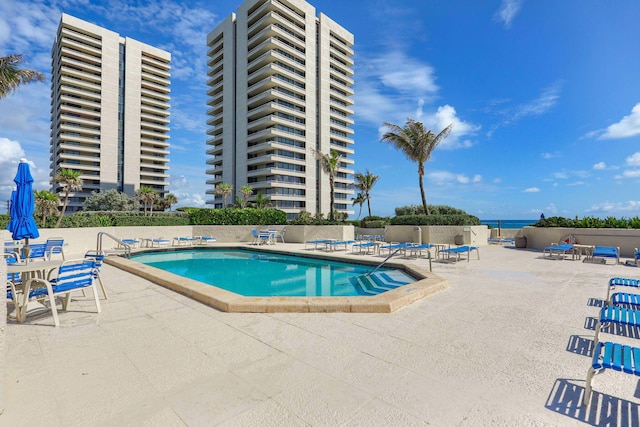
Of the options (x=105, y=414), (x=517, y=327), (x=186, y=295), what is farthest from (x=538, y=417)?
(x=186, y=295)

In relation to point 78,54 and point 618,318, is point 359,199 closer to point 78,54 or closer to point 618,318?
point 618,318

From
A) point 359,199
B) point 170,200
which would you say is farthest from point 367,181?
point 170,200

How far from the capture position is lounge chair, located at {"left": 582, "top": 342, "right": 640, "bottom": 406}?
7.14ft

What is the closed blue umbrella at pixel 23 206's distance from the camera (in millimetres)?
6348

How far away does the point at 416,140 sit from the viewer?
21703 millimetres

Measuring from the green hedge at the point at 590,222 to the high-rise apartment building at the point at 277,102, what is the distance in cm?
3487

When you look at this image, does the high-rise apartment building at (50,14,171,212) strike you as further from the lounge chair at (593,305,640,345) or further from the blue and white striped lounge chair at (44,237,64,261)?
the lounge chair at (593,305,640,345)

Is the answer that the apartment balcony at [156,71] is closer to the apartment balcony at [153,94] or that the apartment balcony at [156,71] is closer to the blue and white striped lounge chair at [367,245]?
the apartment balcony at [153,94]

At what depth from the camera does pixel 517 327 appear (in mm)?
4070

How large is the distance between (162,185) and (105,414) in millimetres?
75795

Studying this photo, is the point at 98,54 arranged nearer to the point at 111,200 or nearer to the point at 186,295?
the point at 111,200

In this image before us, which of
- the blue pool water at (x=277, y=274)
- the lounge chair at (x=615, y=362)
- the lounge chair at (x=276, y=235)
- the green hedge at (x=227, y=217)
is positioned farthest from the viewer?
the green hedge at (x=227, y=217)

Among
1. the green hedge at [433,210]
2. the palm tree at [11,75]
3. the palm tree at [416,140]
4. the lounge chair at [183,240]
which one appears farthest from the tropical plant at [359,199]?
the palm tree at [11,75]

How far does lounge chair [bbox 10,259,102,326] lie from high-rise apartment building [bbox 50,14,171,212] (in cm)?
6513
